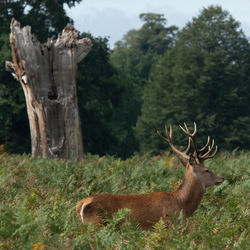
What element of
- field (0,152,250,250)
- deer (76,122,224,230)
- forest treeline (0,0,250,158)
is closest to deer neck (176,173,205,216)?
deer (76,122,224,230)

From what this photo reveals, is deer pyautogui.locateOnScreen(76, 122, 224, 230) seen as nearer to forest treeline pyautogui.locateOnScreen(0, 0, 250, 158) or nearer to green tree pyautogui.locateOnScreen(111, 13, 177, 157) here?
forest treeline pyautogui.locateOnScreen(0, 0, 250, 158)

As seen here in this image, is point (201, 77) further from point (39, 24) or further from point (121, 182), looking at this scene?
point (121, 182)

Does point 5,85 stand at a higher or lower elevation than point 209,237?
higher

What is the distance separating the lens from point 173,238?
250 inches

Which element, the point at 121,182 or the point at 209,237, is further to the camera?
the point at 121,182

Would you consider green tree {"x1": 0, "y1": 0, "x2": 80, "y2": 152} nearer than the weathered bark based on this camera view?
No

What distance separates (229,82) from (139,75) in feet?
75.0

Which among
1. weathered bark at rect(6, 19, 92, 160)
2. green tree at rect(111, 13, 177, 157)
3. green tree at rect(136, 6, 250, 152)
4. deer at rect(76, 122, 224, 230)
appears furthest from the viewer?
green tree at rect(111, 13, 177, 157)

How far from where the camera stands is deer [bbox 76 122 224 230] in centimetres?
764

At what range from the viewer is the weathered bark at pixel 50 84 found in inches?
663

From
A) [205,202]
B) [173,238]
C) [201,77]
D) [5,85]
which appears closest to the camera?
[173,238]

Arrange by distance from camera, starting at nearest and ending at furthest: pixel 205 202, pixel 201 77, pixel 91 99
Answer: pixel 205 202 → pixel 91 99 → pixel 201 77

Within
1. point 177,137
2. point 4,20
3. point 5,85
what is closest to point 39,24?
point 4,20

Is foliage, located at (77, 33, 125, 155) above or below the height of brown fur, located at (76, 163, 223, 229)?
above
